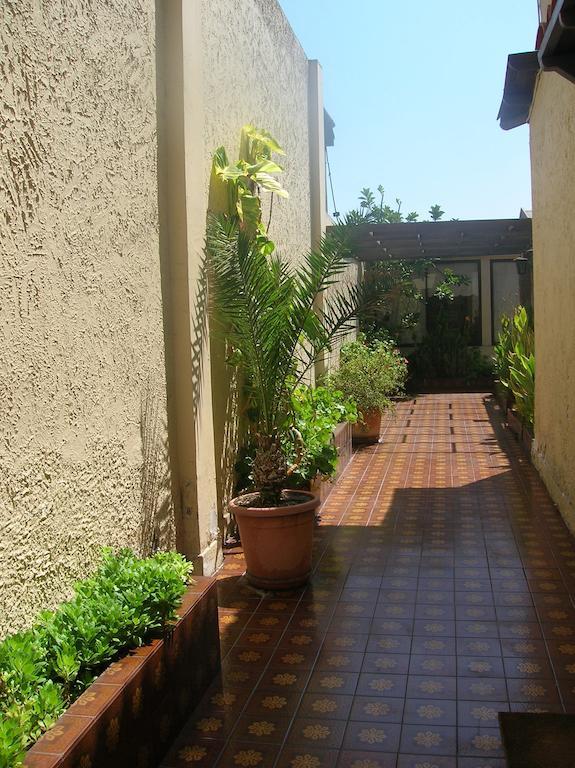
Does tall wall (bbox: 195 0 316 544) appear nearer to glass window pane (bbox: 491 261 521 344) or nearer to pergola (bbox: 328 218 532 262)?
pergola (bbox: 328 218 532 262)

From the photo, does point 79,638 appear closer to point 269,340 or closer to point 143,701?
point 143,701

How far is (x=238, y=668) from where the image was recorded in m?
3.90

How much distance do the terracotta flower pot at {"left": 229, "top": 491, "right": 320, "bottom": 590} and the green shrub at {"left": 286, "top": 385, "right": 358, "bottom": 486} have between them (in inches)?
42.2

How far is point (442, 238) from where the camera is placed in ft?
43.5

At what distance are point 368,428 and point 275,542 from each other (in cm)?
611

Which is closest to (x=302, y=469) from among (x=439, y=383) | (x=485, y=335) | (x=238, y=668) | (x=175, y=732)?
(x=238, y=668)

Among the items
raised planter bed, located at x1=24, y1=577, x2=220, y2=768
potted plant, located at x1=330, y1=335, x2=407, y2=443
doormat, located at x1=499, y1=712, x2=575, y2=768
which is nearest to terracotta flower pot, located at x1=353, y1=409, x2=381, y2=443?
potted plant, located at x1=330, y1=335, x2=407, y2=443

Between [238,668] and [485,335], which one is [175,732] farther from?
[485,335]

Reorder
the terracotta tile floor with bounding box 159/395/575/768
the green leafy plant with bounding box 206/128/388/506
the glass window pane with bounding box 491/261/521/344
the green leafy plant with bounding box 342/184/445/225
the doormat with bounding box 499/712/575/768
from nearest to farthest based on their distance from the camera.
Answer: the doormat with bounding box 499/712/575/768
the terracotta tile floor with bounding box 159/395/575/768
the green leafy plant with bounding box 206/128/388/506
the glass window pane with bounding box 491/261/521/344
the green leafy plant with bounding box 342/184/445/225

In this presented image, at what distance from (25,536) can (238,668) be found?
1.44m

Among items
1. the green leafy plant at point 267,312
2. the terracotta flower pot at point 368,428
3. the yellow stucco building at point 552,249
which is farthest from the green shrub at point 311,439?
the terracotta flower pot at point 368,428

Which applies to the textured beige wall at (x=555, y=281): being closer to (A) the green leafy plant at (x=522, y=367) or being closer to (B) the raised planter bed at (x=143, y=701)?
(A) the green leafy plant at (x=522, y=367)

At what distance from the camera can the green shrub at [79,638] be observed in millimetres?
2389

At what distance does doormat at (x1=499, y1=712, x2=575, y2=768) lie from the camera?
2.94 meters
